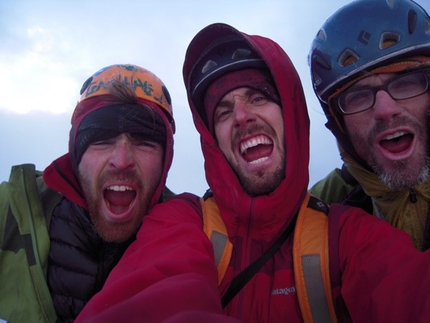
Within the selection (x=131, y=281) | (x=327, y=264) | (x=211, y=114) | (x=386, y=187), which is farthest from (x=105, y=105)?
(x=386, y=187)

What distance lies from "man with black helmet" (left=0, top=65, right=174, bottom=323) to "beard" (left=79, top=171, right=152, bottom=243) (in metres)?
0.01

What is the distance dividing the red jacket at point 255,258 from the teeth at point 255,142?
228 millimetres

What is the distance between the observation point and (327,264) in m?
2.24

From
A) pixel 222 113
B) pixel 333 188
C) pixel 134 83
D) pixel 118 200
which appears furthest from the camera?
pixel 333 188

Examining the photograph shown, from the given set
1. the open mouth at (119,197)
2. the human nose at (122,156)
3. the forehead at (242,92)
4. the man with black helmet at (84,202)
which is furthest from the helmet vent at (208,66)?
the open mouth at (119,197)

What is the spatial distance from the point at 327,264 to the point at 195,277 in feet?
3.47

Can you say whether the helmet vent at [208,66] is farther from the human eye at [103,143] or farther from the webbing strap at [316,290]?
the webbing strap at [316,290]

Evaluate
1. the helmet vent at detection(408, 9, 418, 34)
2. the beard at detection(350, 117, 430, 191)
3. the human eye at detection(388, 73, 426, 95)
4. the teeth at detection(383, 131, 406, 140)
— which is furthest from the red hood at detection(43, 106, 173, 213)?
the helmet vent at detection(408, 9, 418, 34)

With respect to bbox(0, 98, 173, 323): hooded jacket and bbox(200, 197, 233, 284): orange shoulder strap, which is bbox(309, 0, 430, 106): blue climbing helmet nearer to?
bbox(200, 197, 233, 284): orange shoulder strap

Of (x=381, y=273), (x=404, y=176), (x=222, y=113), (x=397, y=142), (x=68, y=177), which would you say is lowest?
(x=381, y=273)

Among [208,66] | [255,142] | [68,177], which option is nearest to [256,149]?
[255,142]

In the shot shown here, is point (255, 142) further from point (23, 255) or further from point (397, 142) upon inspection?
point (23, 255)

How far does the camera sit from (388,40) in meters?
3.37

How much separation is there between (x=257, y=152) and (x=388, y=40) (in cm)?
194
